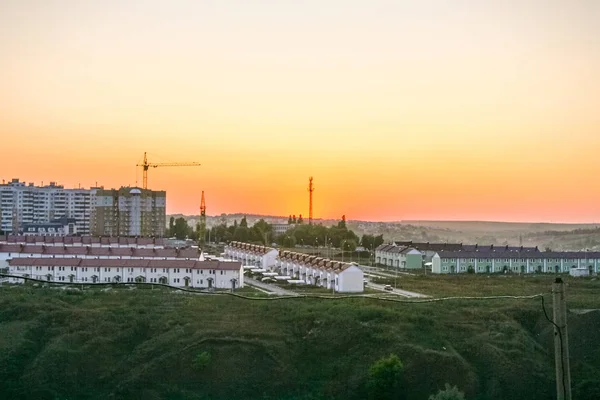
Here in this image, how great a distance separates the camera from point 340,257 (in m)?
18.2

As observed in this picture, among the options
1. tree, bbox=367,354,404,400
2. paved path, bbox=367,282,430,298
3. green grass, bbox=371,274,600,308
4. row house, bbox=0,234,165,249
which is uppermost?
row house, bbox=0,234,165,249

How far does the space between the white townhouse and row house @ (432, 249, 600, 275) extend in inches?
146

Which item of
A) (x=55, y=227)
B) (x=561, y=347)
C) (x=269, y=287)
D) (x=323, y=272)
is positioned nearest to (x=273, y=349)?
(x=269, y=287)

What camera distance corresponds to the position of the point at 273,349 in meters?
6.96

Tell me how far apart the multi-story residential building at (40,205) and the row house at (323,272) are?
14713 millimetres

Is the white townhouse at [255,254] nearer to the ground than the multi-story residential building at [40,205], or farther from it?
nearer to the ground

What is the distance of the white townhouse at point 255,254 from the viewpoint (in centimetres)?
1510

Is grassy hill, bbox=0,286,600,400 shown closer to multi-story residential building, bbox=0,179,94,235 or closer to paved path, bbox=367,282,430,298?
paved path, bbox=367,282,430,298

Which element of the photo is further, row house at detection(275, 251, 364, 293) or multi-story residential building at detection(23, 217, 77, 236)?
multi-story residential building at detection(23, 217, 77, 236)

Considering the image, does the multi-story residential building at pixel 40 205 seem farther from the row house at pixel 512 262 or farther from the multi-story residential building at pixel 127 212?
the row house at pixel 512 262

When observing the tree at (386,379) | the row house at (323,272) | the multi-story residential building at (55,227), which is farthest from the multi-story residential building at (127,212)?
the tree at (386,379)

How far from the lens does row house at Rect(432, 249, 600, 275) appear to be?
14.7 metres

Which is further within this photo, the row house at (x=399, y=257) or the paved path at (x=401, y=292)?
the row house at (x=399, y=257)

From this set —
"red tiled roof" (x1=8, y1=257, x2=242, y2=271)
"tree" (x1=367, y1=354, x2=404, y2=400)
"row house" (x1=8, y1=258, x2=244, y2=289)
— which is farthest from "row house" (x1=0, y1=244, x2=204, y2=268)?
"tree" (x1=367, y1=354, x2=404, y2=400)
